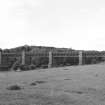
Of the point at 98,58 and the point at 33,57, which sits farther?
the point at 33,57

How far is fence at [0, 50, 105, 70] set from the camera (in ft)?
70.0

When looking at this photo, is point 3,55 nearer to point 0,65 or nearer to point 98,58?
point 0,65

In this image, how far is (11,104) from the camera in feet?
18.5

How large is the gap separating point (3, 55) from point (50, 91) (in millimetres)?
17363

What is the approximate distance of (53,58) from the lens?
22078 mm

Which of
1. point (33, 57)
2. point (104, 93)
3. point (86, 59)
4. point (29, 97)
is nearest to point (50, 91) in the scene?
point (29, 97)

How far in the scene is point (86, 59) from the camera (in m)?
21.3

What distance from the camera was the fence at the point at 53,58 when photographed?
2134cm

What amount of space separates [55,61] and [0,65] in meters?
5.10

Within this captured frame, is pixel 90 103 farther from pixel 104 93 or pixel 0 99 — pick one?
pixel 0 99

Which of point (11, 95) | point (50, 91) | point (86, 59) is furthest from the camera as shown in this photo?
point (86, 59)

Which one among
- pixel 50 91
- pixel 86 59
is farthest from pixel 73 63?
pixel 50 91

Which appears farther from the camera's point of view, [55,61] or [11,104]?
[55,61]

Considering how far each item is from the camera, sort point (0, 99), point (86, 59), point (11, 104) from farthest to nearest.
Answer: point (86, 59), point (0, 99), point (11, 104)
